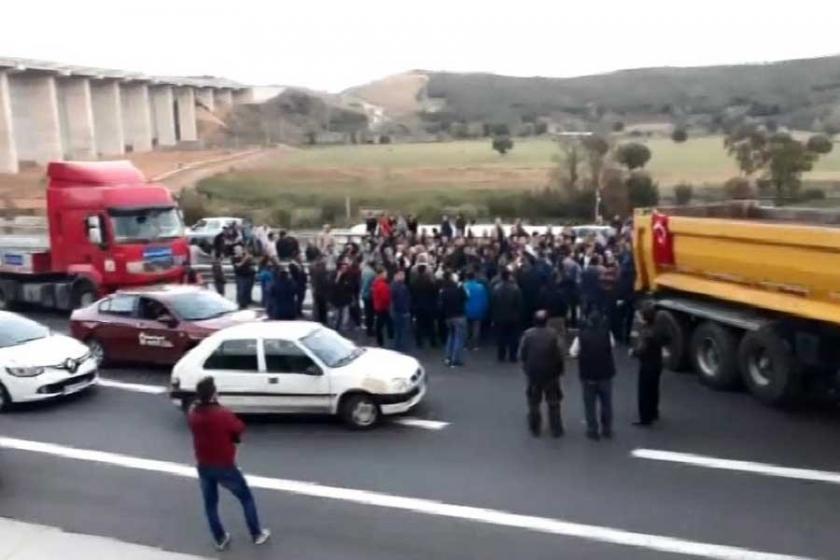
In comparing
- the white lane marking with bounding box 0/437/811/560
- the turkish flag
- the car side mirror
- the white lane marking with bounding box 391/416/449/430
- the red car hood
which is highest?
the turkish flag

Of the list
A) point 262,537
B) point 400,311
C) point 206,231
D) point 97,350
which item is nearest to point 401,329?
point 400,311

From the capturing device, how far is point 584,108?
146 m

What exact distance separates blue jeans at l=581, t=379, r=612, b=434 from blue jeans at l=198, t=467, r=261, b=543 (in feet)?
14.2

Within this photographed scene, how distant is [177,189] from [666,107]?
9026 cm

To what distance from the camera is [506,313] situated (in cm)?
1547

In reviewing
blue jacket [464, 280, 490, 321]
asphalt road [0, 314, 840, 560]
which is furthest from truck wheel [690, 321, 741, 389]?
blue jacket [464, 280, 490, 321]

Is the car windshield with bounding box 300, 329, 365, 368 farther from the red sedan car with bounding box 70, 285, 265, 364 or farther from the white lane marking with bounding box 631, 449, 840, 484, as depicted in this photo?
the white lane marking with bounding box 631, 449, 840, 484

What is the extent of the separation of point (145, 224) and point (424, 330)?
280 inches

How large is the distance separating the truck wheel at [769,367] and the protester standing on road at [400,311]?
551 centimetres

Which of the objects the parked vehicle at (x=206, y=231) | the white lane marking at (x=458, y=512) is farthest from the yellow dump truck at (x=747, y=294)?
the parked vehicle at (x=206, y=231)

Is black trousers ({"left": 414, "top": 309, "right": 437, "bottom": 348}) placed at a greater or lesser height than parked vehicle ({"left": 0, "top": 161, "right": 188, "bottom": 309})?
lesser

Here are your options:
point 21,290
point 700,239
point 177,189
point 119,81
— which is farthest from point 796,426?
point 119,81

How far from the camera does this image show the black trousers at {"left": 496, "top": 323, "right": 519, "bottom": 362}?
15.8m

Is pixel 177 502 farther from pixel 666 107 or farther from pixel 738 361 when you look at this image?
pixel 666 107
